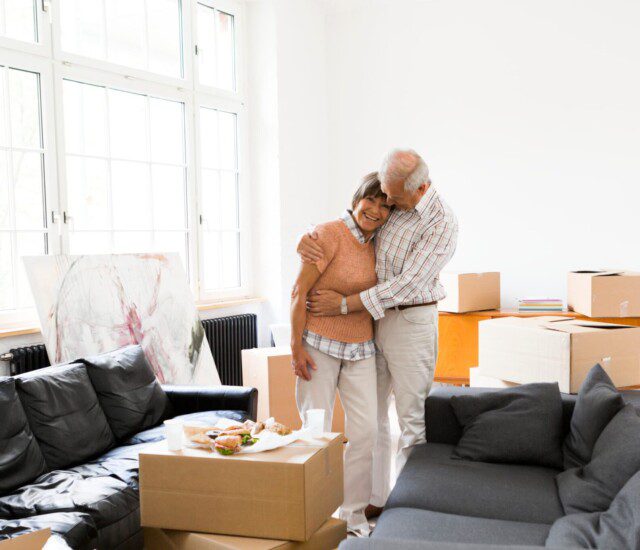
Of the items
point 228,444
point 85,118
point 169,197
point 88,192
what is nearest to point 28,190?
point 88,192

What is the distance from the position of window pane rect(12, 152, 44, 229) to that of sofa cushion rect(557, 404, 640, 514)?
3043mm

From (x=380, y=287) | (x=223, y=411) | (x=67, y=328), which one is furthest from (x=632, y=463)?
(x=67, y=328)

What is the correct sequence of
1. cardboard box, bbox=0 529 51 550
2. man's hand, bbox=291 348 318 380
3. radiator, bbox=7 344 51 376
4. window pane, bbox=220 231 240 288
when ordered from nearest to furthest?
1. cardboard box, bbox=0 529 51 550
2. man's hand, bbox=291 348 318 380
3. radiator, bbox=7 344 51 376
4. window pane, bbox=220 231 240 288

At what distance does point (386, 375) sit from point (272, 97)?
2.92 metres

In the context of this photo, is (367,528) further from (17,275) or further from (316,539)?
(17,275)

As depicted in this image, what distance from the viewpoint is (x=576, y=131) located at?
4.77 m

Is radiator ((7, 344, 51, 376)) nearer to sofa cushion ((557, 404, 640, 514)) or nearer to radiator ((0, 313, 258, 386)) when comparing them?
radiator ((0, 313, 258, 386))

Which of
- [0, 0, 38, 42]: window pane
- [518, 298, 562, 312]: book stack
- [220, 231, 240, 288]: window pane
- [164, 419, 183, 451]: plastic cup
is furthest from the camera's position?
[220, 231, 240, 288]: window pane

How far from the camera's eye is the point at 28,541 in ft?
5.62

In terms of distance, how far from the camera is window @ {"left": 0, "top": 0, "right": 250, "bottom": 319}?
→ 3.83 m

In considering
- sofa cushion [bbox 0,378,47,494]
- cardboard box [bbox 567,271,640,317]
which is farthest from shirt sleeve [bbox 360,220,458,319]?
cardboard box [bbox 567,271,640,317]

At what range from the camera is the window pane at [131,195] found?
174 inches

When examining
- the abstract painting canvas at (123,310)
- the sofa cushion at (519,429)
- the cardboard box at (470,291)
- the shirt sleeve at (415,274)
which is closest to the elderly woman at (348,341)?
the shirt sleeve at (415,274)

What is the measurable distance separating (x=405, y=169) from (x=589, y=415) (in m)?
1.16
